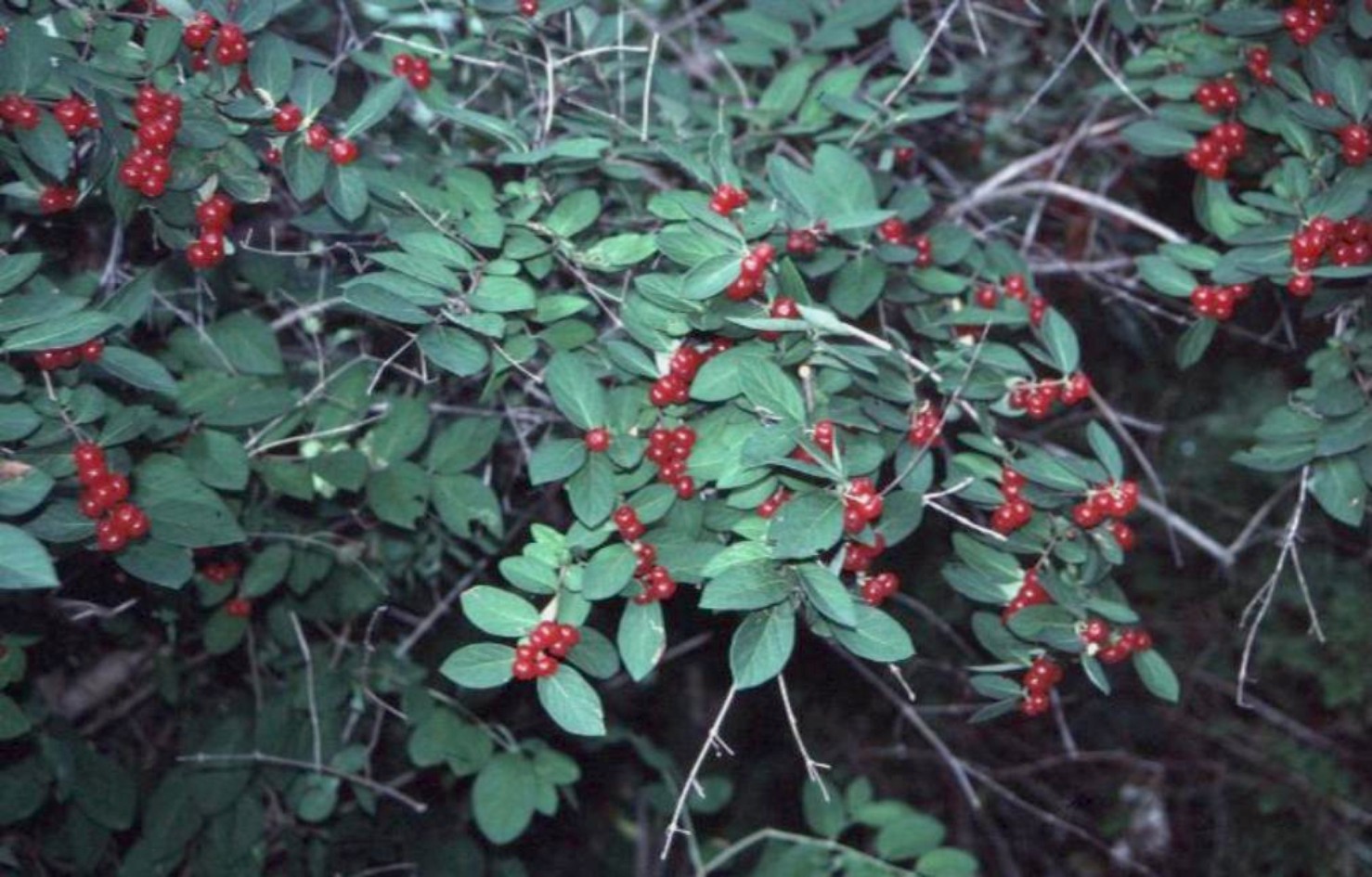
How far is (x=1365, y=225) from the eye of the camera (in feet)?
7.93

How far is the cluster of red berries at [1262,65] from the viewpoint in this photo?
8.68ft

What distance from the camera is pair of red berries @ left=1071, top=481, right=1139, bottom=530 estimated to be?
2.25 meters

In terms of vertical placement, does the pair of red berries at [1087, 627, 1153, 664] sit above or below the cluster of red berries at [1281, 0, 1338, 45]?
below

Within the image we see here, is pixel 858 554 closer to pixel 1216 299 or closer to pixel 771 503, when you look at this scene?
pixel 771 503

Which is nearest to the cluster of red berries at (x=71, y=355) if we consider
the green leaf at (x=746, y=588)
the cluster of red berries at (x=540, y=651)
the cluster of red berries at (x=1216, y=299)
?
the cluster of red berries at (x=540, y=651)

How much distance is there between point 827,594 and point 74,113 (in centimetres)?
152

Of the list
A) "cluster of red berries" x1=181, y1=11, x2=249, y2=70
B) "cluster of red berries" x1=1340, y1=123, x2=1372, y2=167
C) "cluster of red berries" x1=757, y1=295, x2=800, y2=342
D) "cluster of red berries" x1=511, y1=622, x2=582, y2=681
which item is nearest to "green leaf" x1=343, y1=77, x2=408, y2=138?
"cluster of red berries" x1=181, y1=11, x2=249, y2=70

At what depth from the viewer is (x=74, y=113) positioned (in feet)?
7.27

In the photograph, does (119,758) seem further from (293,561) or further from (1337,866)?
(1337,866)

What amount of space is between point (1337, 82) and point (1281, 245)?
12.4 inches

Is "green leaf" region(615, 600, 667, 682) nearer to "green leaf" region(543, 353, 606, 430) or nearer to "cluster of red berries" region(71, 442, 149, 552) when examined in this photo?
"green leaf" region(543, 353, 606, 430)

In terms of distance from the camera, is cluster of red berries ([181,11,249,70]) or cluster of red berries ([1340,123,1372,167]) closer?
cluster of red berries ([181,11,249,70])

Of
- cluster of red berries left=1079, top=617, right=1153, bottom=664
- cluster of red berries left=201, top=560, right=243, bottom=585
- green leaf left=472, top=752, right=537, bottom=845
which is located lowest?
green leaf left=472, top=752, right=537, bottom=845

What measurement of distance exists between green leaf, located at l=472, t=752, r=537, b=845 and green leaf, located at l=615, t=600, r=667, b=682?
2.69 ft
